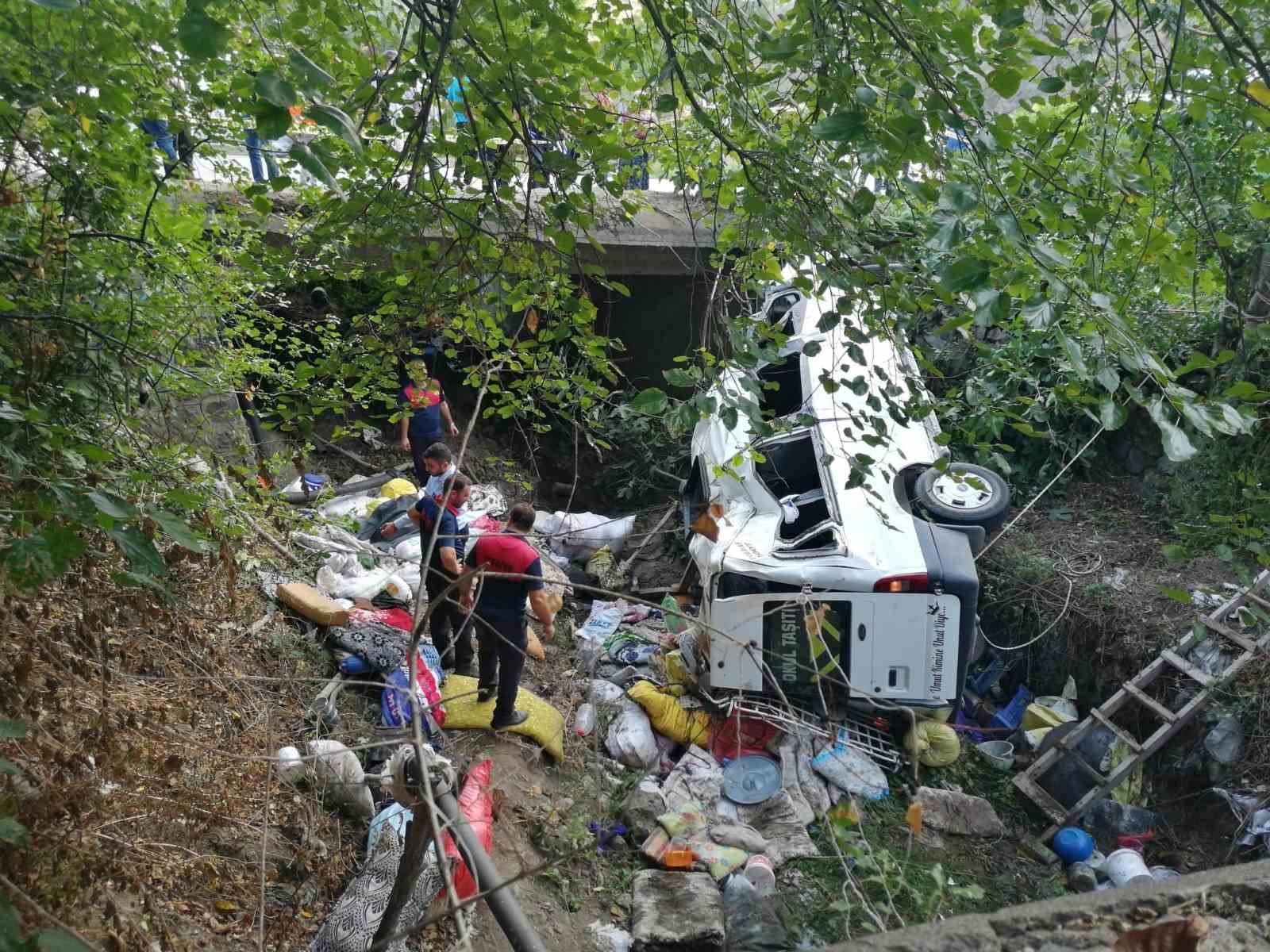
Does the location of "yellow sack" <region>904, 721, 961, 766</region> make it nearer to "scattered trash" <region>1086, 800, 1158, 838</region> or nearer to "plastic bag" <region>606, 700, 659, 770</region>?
"scattered trash" <region>1086, 800, 1158, 838</region>

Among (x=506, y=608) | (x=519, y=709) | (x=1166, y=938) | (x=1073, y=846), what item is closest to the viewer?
(x=1166, y=938)

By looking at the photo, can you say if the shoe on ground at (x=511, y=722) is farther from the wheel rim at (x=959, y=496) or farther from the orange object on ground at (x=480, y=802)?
the wheel rim at (x=959, y=496)

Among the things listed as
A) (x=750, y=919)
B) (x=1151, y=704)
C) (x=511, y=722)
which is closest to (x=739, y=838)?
(x=750, y=919)

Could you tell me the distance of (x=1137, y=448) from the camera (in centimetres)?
788

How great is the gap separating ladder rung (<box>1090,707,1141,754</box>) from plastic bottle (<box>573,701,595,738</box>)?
3370mm

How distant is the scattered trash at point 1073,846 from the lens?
5.49 metres

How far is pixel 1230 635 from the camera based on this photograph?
18.5ft

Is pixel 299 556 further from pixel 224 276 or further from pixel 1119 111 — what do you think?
pixel 1119 111

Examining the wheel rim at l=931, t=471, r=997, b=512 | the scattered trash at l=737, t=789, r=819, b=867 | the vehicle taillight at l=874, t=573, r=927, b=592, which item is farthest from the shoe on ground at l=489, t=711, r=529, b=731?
the wheel rim at l=931, t=471, r=997, b=512

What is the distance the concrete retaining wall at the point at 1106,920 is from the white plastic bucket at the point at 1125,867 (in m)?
4.18

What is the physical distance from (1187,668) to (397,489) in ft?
20.0

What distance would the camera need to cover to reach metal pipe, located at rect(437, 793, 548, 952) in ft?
4.98

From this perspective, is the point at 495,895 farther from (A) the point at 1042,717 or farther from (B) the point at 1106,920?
(A) the point at 1042,717

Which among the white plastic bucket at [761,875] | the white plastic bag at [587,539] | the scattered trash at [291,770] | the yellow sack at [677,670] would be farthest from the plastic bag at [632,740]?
the scattered trash at [291,770]
